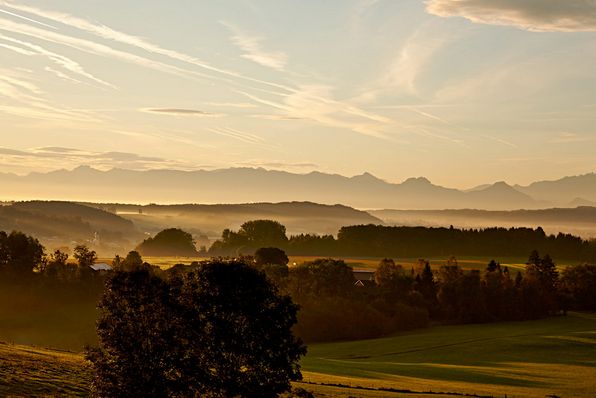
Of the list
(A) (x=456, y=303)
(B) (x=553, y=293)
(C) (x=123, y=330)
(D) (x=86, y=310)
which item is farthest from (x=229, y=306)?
(B) (x=553, y=293)

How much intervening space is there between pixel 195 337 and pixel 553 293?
431 ft

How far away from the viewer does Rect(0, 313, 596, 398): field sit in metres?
56.1

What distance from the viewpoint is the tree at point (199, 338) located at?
126 feet

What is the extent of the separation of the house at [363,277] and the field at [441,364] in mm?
27755

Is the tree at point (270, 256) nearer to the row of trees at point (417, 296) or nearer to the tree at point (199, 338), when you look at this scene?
the row of trees at point (417, 296)

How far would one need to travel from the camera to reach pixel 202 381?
127 ft

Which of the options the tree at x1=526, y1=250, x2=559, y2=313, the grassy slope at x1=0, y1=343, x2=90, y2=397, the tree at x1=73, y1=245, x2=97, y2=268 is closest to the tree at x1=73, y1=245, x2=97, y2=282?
the tree at x1=73, y1=245, x2=97, y2=268

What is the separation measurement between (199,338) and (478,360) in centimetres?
6627

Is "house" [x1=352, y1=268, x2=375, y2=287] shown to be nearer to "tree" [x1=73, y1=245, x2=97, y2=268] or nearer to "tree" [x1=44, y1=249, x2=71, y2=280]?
"tree" [x1=73, y1=245, x2=97, y2=268]

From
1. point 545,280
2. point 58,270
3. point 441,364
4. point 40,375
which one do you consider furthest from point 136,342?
point 545,280

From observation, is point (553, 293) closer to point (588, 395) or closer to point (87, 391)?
point (588, 395)

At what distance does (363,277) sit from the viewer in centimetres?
17925

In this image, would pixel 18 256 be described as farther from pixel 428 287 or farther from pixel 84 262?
pixel 428 287

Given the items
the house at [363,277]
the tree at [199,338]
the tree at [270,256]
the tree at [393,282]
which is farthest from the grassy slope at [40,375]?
the tree at [270,256]
